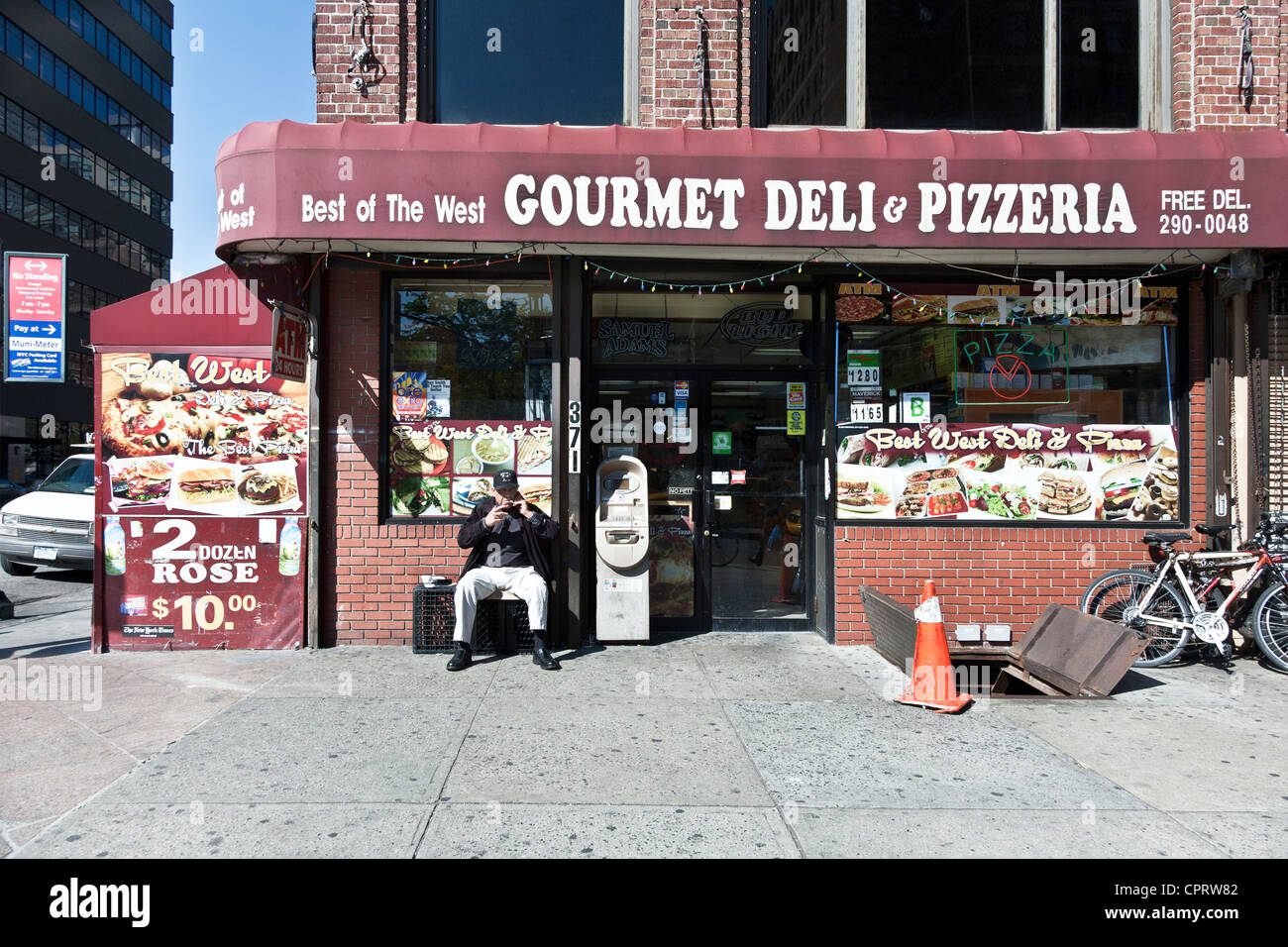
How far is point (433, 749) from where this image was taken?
15.0 feet

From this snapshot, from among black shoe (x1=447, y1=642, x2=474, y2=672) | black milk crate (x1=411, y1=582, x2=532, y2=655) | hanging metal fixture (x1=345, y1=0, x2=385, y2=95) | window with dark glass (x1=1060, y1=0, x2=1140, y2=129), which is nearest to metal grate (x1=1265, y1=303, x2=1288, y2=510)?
window with dark glass (x1=1060, y1=0, x2=1140, y2=129)

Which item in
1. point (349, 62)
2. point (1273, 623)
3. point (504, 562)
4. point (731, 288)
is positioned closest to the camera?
point (1273, 623)

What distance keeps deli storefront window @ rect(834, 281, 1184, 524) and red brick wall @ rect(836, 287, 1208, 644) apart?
0.51 ft

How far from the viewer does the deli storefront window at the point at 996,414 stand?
7125 mm

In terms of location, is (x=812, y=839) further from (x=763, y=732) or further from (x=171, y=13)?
(x=171, y=13)

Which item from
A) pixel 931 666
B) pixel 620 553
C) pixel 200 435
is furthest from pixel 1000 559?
pixel 200 435

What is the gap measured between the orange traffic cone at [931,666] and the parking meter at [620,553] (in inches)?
92.4

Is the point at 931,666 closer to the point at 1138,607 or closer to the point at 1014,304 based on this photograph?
the point at 1138,607

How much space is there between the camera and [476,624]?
662cm

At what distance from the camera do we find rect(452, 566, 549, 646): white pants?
20.6 feet

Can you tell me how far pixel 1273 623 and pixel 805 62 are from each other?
6.25 m

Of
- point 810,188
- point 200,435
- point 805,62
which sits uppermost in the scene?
point 805,62
